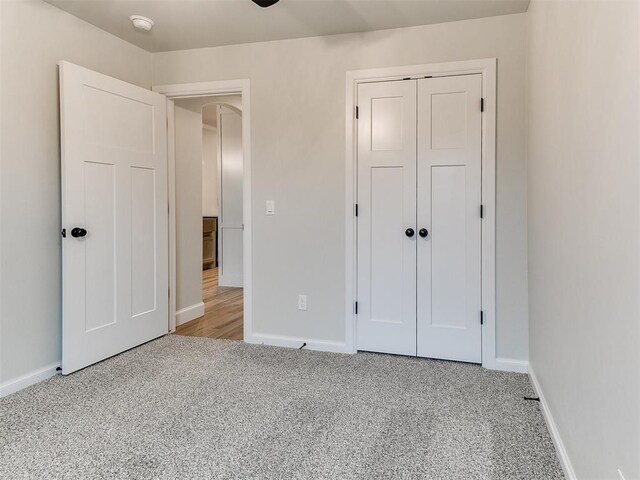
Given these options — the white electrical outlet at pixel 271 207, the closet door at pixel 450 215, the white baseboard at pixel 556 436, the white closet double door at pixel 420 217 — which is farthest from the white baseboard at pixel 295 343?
the white baseboard at pixel 556 436

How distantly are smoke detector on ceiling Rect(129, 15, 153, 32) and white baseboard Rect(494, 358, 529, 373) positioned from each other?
3.18 meters

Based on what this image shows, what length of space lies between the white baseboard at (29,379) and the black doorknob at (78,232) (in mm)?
820

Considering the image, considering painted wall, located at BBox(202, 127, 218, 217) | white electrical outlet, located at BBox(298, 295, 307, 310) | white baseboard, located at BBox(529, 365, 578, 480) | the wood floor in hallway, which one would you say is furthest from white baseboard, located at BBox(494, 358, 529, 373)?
painted wall, located at BBox(202, 127, 218, 217)

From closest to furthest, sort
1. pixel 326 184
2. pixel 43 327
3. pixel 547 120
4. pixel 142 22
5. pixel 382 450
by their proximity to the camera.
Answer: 1. pixel 382 450
2. pixel 547 120
3. pixel 43 327
4. pixel 142 22
5. pixel 326 184

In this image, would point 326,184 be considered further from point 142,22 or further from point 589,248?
point 589,248

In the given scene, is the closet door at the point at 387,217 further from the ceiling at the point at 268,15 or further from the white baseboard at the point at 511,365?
the white baseboard at the point at 511,365

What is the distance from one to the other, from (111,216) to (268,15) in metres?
1.69

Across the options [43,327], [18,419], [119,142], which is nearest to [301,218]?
[119,142]

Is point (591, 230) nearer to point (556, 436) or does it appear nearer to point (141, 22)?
point (556, 436)

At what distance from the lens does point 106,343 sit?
288cm

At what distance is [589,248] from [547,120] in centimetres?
94

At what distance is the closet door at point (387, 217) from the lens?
2.90 meters

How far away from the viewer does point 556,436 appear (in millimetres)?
1801

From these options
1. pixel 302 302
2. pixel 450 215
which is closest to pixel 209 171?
pixel 302 302
